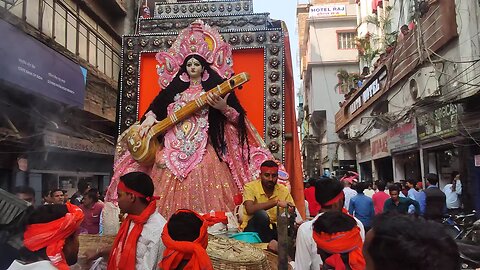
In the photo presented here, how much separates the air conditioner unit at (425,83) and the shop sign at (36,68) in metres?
9.12

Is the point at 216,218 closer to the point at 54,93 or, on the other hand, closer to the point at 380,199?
the point at 380,199

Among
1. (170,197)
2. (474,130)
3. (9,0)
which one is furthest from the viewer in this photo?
(474,130)

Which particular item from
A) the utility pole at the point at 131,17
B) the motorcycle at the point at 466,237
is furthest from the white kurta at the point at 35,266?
the utility pole at the point at 131,17

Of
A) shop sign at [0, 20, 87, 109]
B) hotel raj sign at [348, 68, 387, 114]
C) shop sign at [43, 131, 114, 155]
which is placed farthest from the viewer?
hotel raj sign at [348, 68, 387, 114]

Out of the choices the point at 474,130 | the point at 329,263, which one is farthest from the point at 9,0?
the point at 474,130

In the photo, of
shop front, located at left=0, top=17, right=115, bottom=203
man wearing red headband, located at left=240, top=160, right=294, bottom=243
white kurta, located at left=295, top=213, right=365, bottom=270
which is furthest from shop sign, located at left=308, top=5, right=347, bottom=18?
white kurta, located at left=295, top=213, right=365, bottom=270

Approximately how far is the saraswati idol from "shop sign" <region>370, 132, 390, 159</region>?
13.6 meters

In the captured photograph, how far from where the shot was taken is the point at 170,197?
14.2 ft

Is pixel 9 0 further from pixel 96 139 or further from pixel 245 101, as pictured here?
pixel 245 101

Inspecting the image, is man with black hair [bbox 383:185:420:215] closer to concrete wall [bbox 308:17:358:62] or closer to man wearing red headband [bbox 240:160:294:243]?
man wearing red headband [bbox 240:160:294:243]

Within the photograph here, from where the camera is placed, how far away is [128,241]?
2660 millimetres

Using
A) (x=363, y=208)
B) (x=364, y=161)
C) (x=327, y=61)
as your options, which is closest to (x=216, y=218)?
(x=363, y=208)

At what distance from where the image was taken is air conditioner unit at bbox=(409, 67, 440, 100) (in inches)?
463

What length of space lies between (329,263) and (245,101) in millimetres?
3550
